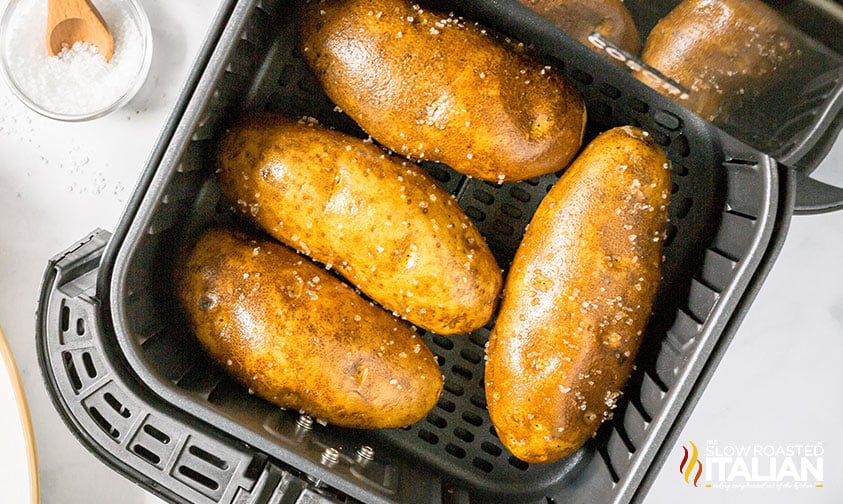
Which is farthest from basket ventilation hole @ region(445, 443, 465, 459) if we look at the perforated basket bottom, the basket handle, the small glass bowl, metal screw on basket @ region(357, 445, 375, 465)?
the small glass bowl

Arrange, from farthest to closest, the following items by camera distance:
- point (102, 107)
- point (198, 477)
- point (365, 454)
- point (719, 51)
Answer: point (102, 107) < point (365, 454) < point (198, 477) < point (719, 51)

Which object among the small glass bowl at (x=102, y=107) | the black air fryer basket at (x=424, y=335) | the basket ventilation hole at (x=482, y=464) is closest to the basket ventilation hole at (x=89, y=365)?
the black air fryer basket at (x=424, y=335)

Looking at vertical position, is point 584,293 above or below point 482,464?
above

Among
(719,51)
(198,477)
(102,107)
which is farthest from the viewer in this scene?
(102,107)

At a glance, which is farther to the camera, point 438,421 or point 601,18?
point 438,421

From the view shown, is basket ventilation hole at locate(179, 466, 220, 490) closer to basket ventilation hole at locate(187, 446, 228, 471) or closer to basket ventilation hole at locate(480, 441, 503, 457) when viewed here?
basket ventilation hole at locate(187, 446, 228, 471)

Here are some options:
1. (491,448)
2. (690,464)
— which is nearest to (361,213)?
(491,448)

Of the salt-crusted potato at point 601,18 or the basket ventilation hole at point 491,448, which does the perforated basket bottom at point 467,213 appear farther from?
the salt-crusted potato at point 601,18

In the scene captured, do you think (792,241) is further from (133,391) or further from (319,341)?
(133,391)

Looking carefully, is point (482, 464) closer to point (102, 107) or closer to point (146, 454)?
point (146, 454)
